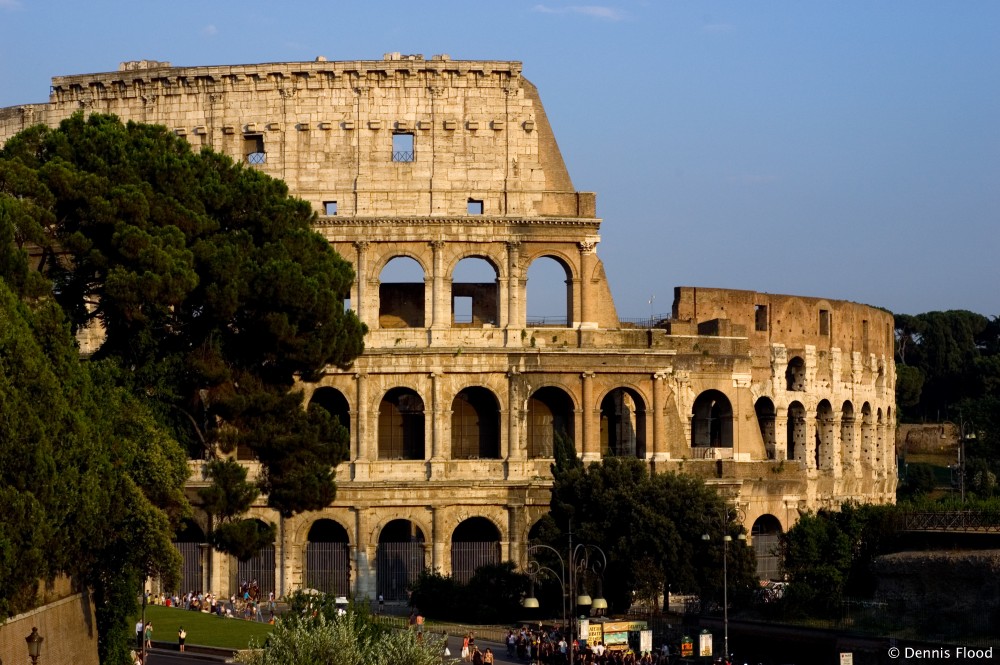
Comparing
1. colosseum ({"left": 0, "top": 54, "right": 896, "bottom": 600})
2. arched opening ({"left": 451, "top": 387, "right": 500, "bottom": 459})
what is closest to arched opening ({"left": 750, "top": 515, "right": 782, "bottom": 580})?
colosseum ({"left": 0, "top": 54, "right": 896, "bottom": 600})

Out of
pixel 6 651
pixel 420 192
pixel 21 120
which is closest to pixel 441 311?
pixel 420 192

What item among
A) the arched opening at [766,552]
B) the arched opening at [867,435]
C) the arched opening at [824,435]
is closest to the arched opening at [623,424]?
the arched opening at [766,552]

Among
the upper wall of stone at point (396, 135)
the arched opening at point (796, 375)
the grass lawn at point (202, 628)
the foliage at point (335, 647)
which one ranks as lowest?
the grass lawn at point (202, 628)

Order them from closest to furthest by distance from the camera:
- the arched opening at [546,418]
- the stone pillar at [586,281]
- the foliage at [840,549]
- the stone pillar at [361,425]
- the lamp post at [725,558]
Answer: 1. the lamp post at [725,558]
2. the foliage at [840,549]
3. the stone pillar at [361,425]
4. the stone pillar at [586,281]
5. the arched opening at [546,418]

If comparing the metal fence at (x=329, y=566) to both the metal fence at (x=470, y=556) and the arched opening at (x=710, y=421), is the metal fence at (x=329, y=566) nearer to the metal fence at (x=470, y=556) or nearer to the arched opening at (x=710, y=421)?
the metal fence at (x=470, y=556)

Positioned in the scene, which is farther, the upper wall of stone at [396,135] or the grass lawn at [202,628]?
the upper wall of stone at [396,135]

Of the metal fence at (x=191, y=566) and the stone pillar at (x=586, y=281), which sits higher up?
the stone pillar at (x=586, y=281)

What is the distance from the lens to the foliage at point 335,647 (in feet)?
91.1

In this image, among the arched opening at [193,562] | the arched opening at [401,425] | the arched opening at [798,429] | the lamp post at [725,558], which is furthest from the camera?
the arched opening at [798,429]

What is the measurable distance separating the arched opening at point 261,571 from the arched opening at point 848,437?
21981 millimetres

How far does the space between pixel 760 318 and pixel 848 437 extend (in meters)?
6.78

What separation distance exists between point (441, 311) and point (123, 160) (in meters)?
17.1

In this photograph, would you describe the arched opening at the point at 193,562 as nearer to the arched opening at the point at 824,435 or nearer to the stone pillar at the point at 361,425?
the stone pillar at the point at 361,425

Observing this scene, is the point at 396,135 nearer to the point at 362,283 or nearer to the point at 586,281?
the point at 362,283
